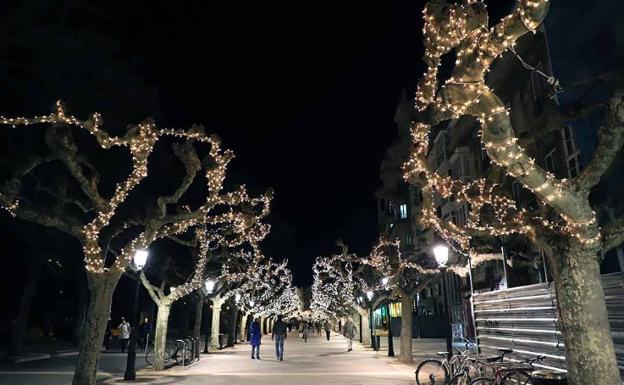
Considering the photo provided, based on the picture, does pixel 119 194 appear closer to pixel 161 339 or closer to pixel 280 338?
pixel 161 339

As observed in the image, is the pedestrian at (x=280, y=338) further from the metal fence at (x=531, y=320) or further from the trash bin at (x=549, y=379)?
the trash bin at (x=549, y=379)

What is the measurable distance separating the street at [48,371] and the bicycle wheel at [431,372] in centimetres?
917

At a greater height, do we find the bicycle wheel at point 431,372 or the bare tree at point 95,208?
the bare tree at point 95,208

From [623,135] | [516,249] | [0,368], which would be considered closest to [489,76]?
[516,249]

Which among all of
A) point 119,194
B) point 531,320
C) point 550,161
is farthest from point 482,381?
point 550,161

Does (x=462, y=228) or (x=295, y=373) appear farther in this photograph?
(x=295, y=373)

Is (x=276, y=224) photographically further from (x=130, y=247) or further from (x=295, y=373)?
(x=130, y=247)

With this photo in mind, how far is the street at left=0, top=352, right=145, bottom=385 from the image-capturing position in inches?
539

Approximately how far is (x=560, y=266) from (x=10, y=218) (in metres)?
25.3

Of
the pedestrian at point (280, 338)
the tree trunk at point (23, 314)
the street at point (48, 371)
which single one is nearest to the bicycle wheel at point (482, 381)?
the street at point (48, 371)

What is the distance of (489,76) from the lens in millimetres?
23922

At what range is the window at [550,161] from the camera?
19.9m

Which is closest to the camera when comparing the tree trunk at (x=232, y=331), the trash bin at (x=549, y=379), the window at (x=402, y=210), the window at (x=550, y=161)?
the trash bin at (x=549, y=379)

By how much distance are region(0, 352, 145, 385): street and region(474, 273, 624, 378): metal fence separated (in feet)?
36.5
